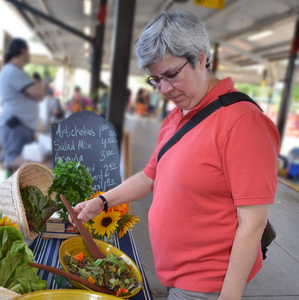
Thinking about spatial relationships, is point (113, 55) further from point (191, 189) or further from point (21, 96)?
point (191, 189)

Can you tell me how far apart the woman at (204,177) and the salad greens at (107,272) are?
0.43ft

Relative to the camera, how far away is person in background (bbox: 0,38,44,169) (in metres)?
3.23

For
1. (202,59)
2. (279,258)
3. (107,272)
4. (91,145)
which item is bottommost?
(279,258)

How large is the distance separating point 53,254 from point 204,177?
0.74m

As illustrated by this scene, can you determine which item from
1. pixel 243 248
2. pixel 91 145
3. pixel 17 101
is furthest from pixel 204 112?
pixel 17 101

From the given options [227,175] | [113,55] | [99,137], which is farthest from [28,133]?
[227,175]

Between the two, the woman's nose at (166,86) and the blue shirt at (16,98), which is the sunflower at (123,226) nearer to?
the woman's nose at (166,86)

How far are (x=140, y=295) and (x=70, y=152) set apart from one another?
0.96 m

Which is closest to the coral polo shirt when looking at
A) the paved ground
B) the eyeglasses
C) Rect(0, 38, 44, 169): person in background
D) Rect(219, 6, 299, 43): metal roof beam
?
the eyeglasses

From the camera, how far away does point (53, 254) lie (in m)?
1.22

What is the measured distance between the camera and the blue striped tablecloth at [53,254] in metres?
1.04

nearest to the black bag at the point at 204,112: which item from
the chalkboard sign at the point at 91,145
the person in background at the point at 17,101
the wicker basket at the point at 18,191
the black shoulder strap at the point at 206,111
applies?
the black shoulder strap at the point at 206,111

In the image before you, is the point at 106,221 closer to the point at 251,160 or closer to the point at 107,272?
the point at 107,272

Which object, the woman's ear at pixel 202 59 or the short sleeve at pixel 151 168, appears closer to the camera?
the woman's ear at pixel 202 59
